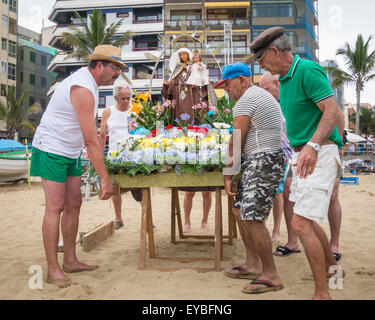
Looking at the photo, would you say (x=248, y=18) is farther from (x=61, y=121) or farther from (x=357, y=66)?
(x=61, y=121)

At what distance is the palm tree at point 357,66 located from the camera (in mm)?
28750

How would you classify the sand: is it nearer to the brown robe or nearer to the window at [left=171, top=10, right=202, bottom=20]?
the brown robe

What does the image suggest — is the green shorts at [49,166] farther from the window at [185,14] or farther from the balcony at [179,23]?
the window at [185,14]

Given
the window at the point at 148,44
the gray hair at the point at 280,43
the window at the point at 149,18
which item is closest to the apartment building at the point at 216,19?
the window at the point at 149,18

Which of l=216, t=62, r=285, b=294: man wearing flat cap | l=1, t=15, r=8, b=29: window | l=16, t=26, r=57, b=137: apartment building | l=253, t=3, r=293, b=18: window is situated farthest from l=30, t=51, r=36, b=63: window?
l=216, t=62, r=285, b=294: man wearing flat cap

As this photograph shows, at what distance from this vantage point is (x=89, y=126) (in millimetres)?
2969

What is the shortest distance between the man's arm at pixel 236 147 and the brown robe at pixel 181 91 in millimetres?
2567

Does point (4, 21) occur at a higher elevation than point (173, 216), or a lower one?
higher

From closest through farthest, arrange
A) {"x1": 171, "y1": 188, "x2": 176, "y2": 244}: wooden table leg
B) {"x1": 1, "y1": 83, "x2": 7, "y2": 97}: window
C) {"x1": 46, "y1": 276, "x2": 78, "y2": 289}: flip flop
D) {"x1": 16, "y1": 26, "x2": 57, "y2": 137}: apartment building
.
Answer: {"x1": 46, "y1": 276, "x2": 78, "y2": 289}: flip flop, {"x1": 171, "y1": 188, "x2": 176, "y2": 244}: wooden table leg, {"x1": 1, "y1": 83, "x2": 7, "y2": 97}: window, {"x1": 16, "y1": 26, "x2": 57, "y2": 137}: apartment building

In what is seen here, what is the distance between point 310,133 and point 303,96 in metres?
0.29

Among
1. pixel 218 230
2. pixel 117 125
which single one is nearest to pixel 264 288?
pixel 218 230

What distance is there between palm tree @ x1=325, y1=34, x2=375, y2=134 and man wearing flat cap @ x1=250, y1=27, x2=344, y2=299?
2872 centimetres

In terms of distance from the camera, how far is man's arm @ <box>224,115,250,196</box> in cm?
283

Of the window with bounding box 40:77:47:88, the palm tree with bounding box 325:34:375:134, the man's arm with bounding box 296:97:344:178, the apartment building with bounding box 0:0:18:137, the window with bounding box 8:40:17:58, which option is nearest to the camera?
the man's arm with bounding box 296:97:344:178
